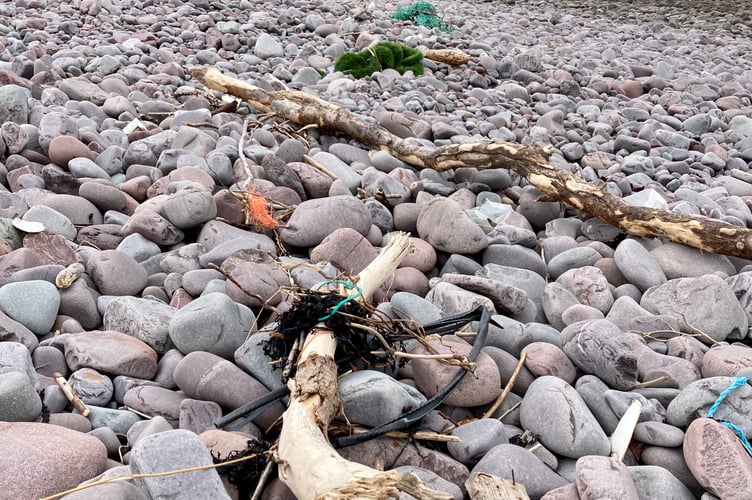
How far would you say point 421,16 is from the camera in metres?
9.14

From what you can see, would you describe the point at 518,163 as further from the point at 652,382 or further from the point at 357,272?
the point at 652,382

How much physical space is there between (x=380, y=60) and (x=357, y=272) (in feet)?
14.1

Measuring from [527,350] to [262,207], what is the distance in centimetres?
171

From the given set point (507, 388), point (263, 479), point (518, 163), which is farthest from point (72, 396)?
point (518, 163)

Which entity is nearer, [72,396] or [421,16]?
[72,396]

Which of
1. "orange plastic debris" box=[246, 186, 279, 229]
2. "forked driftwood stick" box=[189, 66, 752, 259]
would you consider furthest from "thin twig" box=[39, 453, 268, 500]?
"forked driftwood stick" box=[189, 66, 752, 259]

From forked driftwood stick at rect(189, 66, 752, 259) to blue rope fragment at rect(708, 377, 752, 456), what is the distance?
4.41 ft

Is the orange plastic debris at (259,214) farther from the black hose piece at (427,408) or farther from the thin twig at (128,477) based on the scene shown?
the thin twig at (128,477)

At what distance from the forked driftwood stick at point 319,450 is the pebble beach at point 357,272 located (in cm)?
14

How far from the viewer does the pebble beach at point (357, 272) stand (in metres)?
2.15

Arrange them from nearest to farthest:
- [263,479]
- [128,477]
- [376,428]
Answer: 1. [128,477]
2. [263,479]
3. [376,428]

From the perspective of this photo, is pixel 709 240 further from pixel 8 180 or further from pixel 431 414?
pixel 8 180

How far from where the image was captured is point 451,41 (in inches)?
319

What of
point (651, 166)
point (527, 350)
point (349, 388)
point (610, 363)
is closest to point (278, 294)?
point (349, 388)
